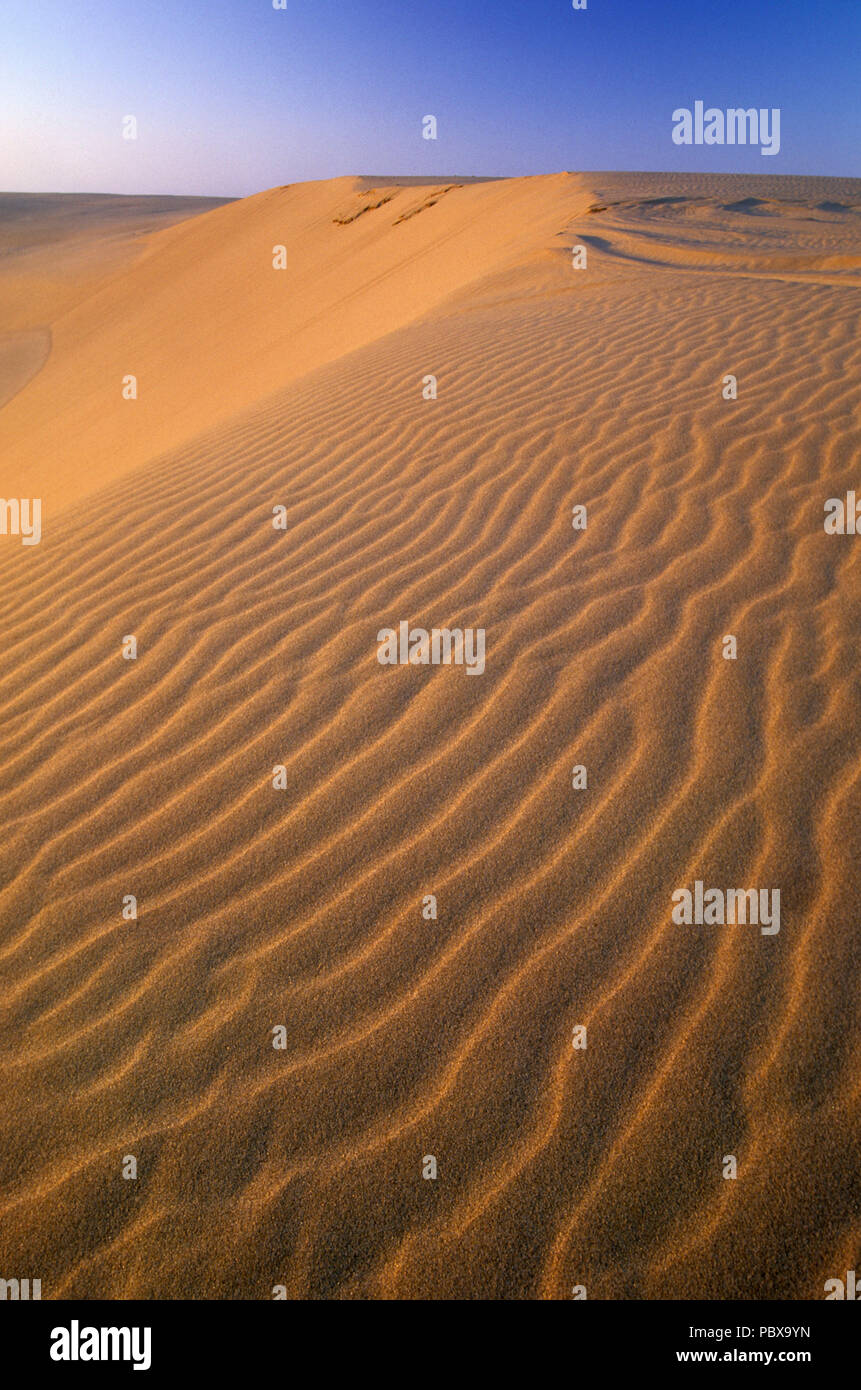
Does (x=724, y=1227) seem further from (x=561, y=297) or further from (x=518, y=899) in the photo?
(x=561, y=297)

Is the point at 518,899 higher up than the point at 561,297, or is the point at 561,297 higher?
the point at 561,297

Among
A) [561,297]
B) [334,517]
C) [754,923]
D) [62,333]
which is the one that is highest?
[62,333]

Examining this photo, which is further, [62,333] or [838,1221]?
[62,333]

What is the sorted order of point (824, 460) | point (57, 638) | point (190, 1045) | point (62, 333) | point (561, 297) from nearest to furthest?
point (190, 1045) < point (57, 638) < point (824, 460) < point (561, 297) < point (62, 333)

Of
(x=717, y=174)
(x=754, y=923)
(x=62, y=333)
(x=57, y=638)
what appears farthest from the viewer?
(x=717, y=174)
